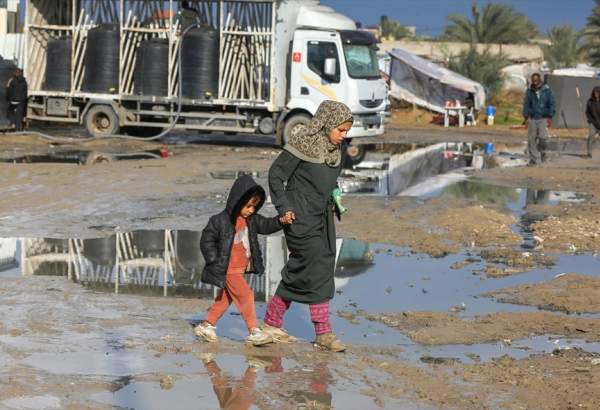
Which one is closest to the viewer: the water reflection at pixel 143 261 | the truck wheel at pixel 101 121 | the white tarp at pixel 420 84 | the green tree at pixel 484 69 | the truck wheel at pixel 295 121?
the water reflection at pixel 143 261

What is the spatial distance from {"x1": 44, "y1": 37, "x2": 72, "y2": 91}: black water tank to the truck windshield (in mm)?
A: 6679

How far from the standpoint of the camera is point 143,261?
11773 mm

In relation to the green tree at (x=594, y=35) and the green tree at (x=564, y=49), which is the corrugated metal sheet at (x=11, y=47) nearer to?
the green tree at (x=594, y=35)

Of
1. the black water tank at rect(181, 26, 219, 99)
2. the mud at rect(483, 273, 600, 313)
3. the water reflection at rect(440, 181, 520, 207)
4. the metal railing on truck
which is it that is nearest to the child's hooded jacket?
the mud at rect(483, 273, 600, 313)

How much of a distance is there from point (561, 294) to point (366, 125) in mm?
16815

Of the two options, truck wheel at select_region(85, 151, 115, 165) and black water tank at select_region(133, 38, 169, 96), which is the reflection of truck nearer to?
black water tank at select_region(133, 38, 169, 96)

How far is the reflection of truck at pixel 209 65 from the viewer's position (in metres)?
26.3

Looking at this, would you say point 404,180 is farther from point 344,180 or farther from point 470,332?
point 470,332

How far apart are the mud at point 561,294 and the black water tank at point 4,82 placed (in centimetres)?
1981

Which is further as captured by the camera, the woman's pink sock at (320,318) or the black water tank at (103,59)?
the black water tank at (103,59)

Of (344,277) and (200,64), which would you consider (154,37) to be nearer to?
(200,64)

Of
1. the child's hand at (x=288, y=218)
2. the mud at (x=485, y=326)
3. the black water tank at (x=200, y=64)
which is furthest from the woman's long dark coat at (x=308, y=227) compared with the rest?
the black water tank at (x=200, y=64)

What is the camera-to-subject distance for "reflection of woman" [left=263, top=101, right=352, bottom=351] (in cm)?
812

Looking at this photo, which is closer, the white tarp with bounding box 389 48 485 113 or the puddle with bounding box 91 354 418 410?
the puddle with bounding box 91 354 418 410
